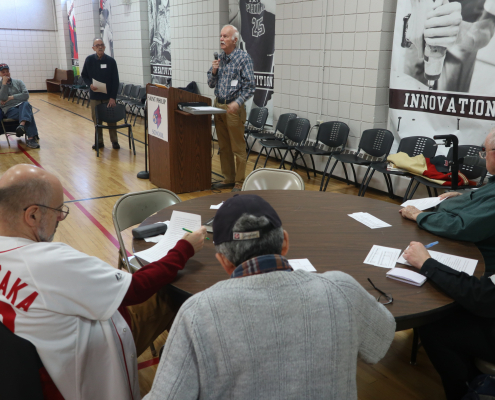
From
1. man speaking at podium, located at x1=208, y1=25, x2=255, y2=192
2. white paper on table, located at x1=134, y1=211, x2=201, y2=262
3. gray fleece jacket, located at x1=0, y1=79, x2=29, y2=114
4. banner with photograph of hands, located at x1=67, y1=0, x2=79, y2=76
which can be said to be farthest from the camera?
banner with photograph of hands, located at x1=67, y1=0, x2=79, y2=76

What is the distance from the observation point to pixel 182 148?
4.99 m

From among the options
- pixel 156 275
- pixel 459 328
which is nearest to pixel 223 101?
pixel 156 275

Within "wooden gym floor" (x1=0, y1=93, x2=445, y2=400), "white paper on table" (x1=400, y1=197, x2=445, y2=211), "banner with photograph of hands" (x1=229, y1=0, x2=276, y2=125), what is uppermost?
"banner with photograph of hands" (x1=229, y1=0, x2=276, y2=125)

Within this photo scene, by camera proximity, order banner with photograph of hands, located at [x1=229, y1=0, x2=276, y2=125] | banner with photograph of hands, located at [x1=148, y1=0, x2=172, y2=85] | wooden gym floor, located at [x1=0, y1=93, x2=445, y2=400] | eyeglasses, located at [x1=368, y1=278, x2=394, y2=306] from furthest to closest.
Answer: banner with photograph of hands, located at [x1=148, y1=0, x2=172, y2=85]
banner with photograph of hands, located at [x1=229, y1=0, x2=276, y2=125]
wooden gym floor, located at [x1=0, y1=93, x2=445, y2=400]
eyeglasses, located at [x1=368, y1=278, x2=394, y2=306]

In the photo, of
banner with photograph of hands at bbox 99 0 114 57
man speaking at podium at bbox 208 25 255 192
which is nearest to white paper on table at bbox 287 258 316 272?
man speaking at podium at bbox 208 25 255 192

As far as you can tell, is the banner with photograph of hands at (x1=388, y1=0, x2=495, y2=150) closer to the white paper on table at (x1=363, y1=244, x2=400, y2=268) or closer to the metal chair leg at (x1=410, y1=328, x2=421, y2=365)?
the metal chair leg at (x1=410, y1=328, x2=421, y2=365)

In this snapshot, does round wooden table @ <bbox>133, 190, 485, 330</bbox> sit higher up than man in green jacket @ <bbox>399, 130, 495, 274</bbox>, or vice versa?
man in green jacket @ <bbox>399, 130, 495, 274</bbox>

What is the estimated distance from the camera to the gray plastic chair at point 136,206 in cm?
242

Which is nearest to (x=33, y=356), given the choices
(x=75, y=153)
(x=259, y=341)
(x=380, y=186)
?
(x=259, y=341)

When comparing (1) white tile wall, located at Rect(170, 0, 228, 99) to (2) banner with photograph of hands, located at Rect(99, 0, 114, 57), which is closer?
(1) white tile wall, located at Rect(170, 0, 228, 99)

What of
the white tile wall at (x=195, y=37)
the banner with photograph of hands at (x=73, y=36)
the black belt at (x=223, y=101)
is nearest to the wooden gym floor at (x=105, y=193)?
the black belt at (x=223, y=101)

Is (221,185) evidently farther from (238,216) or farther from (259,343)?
(259,343)

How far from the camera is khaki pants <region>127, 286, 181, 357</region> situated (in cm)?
177

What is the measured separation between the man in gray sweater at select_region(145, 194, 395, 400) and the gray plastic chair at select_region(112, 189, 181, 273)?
1.51 m
